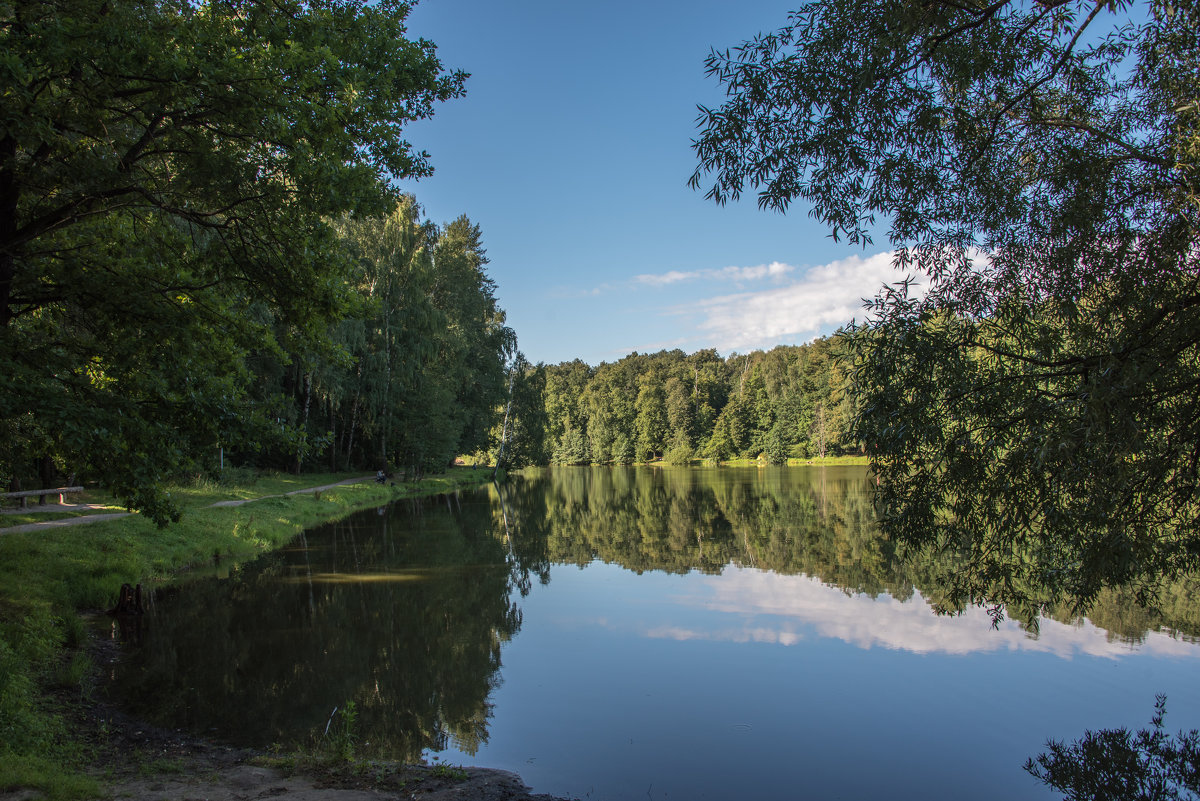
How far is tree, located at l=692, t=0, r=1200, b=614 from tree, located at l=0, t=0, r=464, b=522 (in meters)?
4.10

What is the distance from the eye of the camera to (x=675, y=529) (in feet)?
76.6

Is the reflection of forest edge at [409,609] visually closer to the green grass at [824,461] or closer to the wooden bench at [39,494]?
the wooden bench at [39,494]

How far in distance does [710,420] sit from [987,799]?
84622 mm

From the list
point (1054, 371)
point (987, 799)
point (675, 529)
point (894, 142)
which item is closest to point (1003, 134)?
point (894, 142)

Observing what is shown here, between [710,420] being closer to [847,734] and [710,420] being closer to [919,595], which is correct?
[919,595]

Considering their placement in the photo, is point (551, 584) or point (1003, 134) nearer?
point (1003, 134)

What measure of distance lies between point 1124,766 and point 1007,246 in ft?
16.4

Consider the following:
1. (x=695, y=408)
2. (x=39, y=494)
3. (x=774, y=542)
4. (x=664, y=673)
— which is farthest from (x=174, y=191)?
(x=695, y=408)

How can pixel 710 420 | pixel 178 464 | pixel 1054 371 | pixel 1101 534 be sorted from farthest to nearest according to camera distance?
pixel 710 420 < pixel 178 464 < pixel 1054 371 < pixel 1101 534

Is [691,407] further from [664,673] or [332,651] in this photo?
[332,651]

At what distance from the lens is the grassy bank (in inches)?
204

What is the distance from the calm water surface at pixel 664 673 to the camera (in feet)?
21.7

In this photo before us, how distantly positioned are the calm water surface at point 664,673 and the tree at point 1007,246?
204cm

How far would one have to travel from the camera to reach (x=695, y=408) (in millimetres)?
90875
